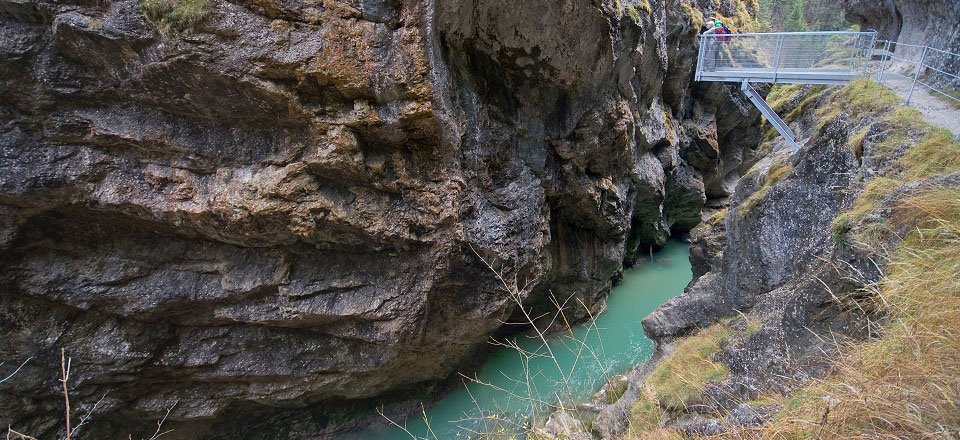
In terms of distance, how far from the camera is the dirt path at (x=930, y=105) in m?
5.25

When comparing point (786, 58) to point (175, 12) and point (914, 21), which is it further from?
point (175, 12)

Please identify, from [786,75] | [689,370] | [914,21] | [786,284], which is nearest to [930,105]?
[786,284]

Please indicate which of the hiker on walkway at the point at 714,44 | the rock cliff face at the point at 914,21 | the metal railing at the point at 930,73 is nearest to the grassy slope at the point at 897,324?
the metal railing at the point at 930,73

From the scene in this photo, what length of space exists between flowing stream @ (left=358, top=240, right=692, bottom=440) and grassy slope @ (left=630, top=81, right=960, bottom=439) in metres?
3.04

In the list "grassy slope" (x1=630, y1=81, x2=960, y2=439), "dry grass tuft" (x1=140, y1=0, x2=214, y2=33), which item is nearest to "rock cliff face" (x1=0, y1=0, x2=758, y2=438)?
"dry grass tuft" (x1=140, y1=0, x2=214, y2=33)

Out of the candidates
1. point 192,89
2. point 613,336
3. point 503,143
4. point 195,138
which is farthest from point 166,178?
point 613,336

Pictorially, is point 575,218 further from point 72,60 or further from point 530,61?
point 72,60

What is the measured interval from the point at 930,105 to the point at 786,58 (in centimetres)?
415

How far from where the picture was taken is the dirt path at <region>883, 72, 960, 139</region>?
207 inches

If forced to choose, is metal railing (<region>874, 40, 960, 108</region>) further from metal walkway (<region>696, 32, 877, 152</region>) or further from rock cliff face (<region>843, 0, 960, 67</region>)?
metal walkway (<region>696, 32, 877, 152</region>)

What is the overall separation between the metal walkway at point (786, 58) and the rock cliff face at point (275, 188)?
3616 millimetres

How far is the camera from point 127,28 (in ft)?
15.0

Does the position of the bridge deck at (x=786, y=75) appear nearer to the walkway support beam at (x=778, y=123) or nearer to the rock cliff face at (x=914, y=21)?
the walkway support beam at (x=778, y=123)

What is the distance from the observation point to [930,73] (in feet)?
23.6
